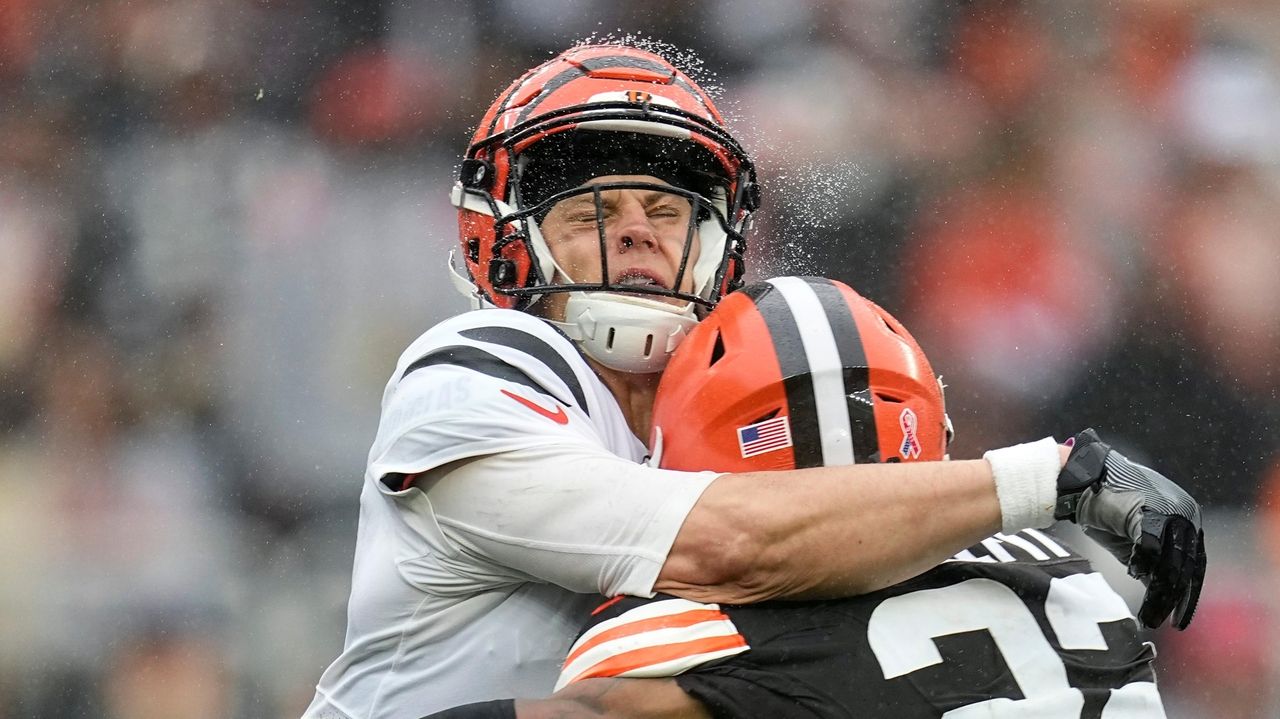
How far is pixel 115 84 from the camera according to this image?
4844mm

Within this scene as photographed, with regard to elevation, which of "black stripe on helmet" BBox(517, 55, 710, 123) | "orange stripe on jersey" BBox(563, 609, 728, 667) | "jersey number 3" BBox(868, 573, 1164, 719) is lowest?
"jersey number 3" BBox(868, 573, 1164, 719)

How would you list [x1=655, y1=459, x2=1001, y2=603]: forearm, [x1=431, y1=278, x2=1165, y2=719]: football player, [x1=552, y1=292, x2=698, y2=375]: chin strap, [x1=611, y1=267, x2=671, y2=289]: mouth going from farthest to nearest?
1. [x1=611, y1=267, x2=671, y2=289]: mouth
2. [x1=552, y1=292, x2=698, y2=375]: chin strap
3. [x1=655, y1=459, x2=1001, y2=603]: forearm
4. [x1=431, y1=278, x2=1165, y2=719]: football player

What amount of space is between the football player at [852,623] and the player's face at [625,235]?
41cm

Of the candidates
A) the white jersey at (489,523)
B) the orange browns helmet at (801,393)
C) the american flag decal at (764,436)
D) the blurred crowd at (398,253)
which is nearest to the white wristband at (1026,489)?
the orange browns helmet at (801,393)

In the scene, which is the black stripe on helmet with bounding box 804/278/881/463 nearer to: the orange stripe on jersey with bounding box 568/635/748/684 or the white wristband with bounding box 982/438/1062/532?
the white wristband with bounding box 982/438/1062/532

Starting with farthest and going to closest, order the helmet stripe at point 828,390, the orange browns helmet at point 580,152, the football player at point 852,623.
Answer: the orange browns helmet at point 580,152 → the helmet stripe at point 828,390 → the football player at point 852,623

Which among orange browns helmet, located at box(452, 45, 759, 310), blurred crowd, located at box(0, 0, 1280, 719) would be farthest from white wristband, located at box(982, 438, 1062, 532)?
blurred crowd, located at box(0, 0, 1280, 719)

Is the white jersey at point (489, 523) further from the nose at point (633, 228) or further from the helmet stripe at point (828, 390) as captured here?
the nose at point (633, 228)

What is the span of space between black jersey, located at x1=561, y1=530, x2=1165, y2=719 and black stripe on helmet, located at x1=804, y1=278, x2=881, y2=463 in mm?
196

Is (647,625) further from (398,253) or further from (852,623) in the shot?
(398,253)

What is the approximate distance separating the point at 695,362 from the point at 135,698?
2.82 meters

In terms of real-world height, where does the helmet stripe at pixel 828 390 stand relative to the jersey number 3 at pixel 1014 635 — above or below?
above

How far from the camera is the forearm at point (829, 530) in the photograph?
1.74m

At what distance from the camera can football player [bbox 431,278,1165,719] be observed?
1625mm
